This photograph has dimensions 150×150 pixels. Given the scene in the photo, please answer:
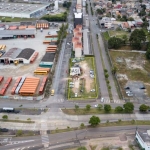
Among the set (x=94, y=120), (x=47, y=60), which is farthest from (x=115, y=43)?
(x=94, y=120)

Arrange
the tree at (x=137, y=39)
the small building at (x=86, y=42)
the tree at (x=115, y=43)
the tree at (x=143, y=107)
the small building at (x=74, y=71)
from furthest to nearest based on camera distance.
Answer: the tree at (x=115, y=43)
the tree at (x=137, y=39)
the small building at (x=86, y=42)
the small building at (x=74, y=71)
the tree at (x=143, y=107)

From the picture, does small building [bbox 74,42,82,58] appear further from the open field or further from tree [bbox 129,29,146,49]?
tree [bbox 129,29,146,49]

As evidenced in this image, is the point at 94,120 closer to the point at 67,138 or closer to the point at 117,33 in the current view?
the point at 67,138

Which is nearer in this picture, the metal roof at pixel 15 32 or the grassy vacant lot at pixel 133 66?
the grassy vacant lot at pixel 133 66

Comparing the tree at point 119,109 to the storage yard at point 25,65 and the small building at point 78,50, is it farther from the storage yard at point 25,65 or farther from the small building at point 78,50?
the small building at point 78,50

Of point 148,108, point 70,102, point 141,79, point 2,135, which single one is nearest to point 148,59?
point 141,79

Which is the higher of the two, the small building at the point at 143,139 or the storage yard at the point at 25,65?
the storage yard at the point at 25,65

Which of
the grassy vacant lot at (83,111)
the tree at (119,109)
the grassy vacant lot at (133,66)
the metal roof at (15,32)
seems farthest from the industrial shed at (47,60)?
the tree at (119,109)
